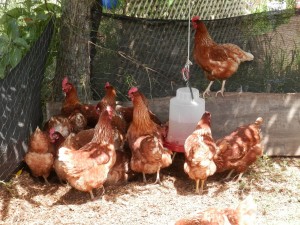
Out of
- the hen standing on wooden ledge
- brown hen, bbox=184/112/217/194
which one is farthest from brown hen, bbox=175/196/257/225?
the hen standing on wooden ledge

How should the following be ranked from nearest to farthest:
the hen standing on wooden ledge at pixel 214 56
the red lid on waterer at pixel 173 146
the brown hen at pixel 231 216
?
the brown hen at pixel 231 216 < the red lid on waterer at pixel 173 146 < the hen standing on wooden ledge at pixel 214 56

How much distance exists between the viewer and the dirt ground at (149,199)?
14.3 ft

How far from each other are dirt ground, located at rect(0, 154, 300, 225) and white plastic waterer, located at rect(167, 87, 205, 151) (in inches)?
16.2

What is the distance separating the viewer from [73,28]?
18.1 ft

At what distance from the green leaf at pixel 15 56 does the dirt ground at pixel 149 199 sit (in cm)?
116

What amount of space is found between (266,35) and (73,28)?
2440 millimetres

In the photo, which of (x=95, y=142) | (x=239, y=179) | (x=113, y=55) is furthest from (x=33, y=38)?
(x=239, y=179)

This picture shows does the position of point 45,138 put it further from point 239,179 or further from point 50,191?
point 239,179

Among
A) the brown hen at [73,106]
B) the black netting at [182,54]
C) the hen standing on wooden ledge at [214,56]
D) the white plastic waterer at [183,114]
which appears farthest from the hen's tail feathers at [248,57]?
the brown hen at [73,106]

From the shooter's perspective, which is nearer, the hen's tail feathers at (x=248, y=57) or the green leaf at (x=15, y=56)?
the green leaf at (x=15, y=56)

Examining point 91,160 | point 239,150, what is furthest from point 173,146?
point 91,160

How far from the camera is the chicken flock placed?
4562mm

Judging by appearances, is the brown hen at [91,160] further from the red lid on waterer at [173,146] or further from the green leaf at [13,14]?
the green leaf at [13,14]

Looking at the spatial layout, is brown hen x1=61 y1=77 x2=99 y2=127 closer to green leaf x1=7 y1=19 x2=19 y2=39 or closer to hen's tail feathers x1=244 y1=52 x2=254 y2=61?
green leaf x1=7 y1=19 x2=19 y2=39
